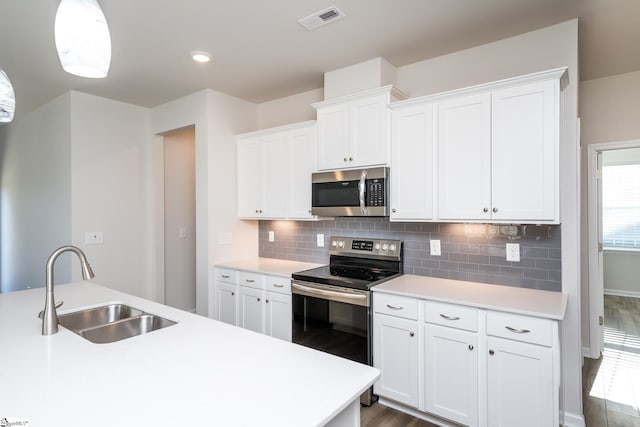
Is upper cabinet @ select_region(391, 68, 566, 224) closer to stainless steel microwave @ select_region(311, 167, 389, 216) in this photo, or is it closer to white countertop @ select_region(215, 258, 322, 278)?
stainless steel microwave @ select_region(311, 167, 389, 216)

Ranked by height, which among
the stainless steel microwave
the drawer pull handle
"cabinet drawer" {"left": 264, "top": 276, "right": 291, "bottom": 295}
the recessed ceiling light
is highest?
the recessed ceiling light

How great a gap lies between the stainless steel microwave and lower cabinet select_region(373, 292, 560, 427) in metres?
0.70

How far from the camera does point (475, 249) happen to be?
263 centimetres

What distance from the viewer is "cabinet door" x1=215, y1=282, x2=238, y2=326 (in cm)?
342

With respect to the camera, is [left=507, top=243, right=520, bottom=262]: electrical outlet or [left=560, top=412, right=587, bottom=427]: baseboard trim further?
[left=507, top=243, right=520, bottom=262]: electrical outlet

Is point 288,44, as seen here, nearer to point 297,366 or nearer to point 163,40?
point 163,40

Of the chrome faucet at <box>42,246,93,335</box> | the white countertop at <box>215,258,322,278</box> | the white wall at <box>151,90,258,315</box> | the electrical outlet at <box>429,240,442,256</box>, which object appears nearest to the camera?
the chrome faucet at <box>42,246,93,335</box>

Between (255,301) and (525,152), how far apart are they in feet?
7.93

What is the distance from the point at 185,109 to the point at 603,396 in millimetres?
4518

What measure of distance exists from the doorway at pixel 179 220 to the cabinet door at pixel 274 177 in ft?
4.88

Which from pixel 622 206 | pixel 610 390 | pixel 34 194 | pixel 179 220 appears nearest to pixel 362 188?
pixel 610 390

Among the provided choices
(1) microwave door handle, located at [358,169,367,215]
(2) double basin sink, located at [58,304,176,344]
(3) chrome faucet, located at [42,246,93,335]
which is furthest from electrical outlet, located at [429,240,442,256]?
(3) chrome faucet, located at [42,246,93,335]

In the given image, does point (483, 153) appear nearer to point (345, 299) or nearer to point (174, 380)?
point (345, 299)

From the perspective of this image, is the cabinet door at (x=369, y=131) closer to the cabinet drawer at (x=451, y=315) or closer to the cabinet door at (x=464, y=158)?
the cabinet door at (x=464, y=158)
